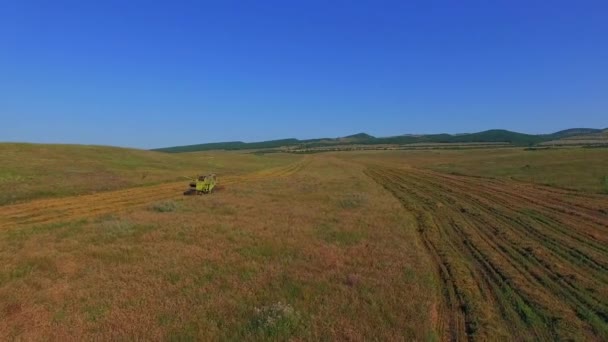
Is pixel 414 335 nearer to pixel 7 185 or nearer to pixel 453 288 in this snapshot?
pixel 453 288

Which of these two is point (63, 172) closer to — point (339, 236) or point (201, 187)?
point (201, 187)

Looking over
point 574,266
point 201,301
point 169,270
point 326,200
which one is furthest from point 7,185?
point 574,266

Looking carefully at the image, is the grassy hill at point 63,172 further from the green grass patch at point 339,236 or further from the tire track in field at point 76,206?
the green grass patch at point 339,236

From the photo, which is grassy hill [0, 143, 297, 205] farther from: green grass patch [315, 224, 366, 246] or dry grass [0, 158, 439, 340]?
green grass patch [315, 224, 366, 246]

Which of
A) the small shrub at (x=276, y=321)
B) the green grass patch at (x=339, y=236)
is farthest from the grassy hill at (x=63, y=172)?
the small shrub at (x=276, y=321)

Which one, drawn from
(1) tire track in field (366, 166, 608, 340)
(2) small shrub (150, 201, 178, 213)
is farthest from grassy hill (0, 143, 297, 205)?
(1) tire track in field (366, 166, 608, 340)

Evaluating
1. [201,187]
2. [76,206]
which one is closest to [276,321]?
[76,206]
